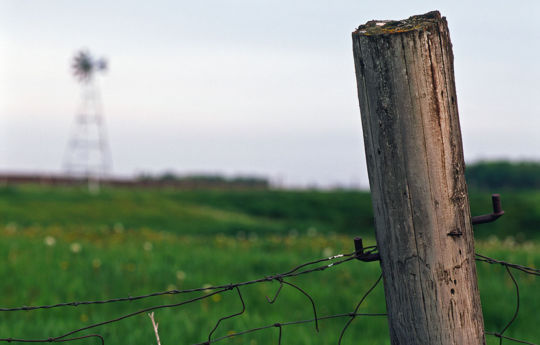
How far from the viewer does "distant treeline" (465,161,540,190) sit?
43812 millimetres

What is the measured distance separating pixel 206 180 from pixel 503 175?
26.4m

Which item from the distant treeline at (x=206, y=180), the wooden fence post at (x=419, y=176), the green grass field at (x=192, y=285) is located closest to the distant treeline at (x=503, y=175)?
the distant treeline at (x=206, y=180)

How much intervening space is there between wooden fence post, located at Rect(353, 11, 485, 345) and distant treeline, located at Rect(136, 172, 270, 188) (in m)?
49.0

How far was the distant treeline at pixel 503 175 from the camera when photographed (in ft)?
144

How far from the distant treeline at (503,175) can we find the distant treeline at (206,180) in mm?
19647

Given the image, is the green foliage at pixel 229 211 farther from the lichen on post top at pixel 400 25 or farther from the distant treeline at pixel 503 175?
the lichen on post top at pixel 400 25

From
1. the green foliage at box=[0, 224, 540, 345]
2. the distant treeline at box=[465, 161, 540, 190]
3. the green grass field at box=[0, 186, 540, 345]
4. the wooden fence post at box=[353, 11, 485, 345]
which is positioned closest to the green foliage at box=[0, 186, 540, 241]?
the green grass field at box=[0, 186, 540, 345]

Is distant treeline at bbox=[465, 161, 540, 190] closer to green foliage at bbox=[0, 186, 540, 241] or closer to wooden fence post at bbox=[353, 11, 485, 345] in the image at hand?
green foliage at bbox=[0, 186, 540, 241]

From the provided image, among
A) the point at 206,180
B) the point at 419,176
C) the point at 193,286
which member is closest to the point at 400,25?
the point at 419,176

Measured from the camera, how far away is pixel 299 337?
5.30 m

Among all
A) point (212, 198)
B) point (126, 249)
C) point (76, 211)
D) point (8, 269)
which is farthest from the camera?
point (212, 198)

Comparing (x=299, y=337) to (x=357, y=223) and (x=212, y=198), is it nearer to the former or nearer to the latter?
(x=357, y=223)

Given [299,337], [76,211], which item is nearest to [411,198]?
[299,337]

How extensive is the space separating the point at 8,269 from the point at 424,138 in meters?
8.10
